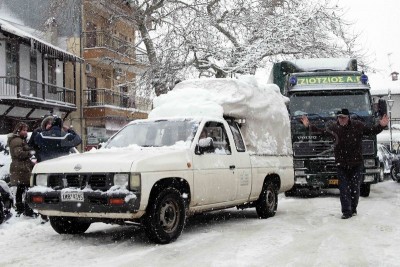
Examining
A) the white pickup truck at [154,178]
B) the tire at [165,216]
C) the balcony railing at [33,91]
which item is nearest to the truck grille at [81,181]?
the white pickup truck at [154,178]

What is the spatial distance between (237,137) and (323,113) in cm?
439

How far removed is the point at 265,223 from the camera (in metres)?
8.57

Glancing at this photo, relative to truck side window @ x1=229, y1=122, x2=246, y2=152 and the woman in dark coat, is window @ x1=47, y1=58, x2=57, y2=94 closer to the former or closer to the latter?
the woman in dark coat

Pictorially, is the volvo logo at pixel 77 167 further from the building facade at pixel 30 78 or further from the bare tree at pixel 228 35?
the building facade at pixel 30 78

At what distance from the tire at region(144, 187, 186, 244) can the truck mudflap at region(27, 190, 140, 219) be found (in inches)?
9.7

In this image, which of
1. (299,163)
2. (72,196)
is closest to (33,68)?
(299,163)

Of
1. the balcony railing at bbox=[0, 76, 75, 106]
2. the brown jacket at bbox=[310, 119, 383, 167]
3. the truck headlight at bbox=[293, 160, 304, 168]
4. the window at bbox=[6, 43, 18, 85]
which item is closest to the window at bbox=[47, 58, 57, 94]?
the balcony railing at bbox=[0, 76, 75, 106]

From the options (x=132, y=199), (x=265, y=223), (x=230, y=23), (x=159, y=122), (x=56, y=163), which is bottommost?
(x=265, y=223)

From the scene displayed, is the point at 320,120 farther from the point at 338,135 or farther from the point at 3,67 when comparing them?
the point at 3,67

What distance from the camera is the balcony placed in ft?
76.0

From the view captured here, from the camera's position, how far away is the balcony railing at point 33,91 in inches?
916

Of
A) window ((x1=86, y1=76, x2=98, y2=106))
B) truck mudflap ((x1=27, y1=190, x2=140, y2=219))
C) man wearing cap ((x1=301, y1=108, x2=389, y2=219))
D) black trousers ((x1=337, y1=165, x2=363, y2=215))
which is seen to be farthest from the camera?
window ((x1=86, y1=76, x2=98, y2=106))

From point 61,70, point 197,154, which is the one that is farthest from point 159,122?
point 61,70

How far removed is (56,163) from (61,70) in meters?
23.8
